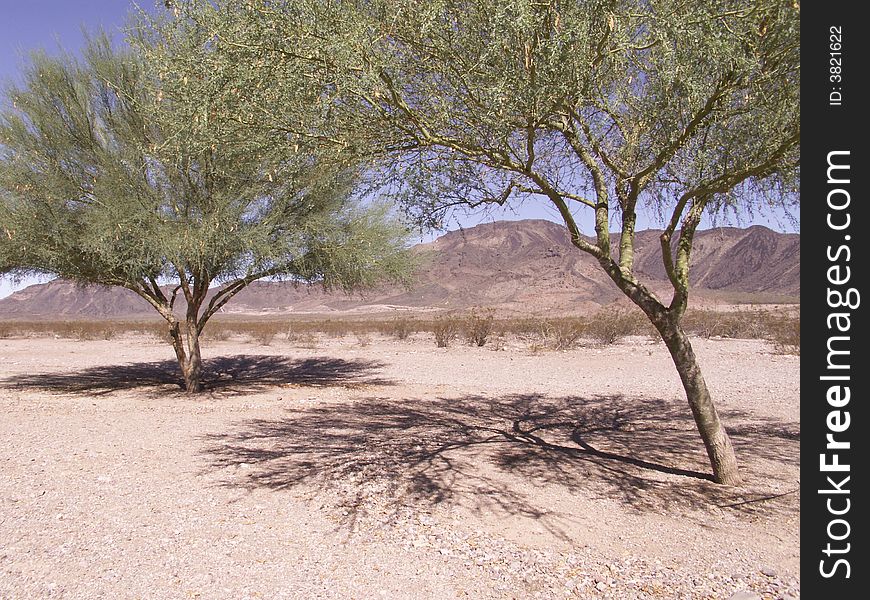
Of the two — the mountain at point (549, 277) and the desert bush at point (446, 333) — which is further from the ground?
the mountain at point (549, 277)

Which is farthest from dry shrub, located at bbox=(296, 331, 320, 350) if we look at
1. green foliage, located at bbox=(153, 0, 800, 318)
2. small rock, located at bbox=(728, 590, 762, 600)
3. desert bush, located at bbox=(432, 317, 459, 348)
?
small rock, located at bbox=(728, 590, 762, 600)

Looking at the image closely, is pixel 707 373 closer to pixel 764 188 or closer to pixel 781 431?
pixel 781 431

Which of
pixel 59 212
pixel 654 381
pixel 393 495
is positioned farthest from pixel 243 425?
pixel 654 381

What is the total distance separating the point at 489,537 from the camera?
4727 mm

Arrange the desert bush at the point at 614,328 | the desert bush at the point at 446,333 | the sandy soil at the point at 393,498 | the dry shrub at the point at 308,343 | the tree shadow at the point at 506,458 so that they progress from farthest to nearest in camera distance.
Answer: the dry shrub at the point at 308,343 < the desert bush at the point at 446,333 < the desert bush at the point at 614,328 < the tree shadow at the point at 506,458 < the sandy soil at the point at 393,498

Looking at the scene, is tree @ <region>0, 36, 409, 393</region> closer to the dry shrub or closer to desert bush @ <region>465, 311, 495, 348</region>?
desert bush @ <region>465, 311, 495, 348</region>

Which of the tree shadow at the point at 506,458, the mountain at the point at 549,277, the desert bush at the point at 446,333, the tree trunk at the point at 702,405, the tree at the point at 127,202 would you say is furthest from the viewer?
the mountain at the point at 549,277

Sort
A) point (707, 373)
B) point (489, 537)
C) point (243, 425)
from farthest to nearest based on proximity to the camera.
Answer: point (707, 373) < point (243, 425) < point (489, 537)

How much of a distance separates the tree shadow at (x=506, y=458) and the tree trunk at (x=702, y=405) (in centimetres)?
20

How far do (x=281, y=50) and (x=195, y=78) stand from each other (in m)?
0.95

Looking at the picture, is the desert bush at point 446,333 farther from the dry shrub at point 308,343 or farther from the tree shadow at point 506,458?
the tree shadow at point 506,458

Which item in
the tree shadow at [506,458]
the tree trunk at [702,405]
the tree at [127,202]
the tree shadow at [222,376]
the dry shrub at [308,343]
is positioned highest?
the tree at [127,202]

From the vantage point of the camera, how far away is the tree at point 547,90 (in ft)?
16.2

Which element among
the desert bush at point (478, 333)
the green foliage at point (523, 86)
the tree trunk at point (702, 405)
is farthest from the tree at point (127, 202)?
the desert bush at point (478, 333)
